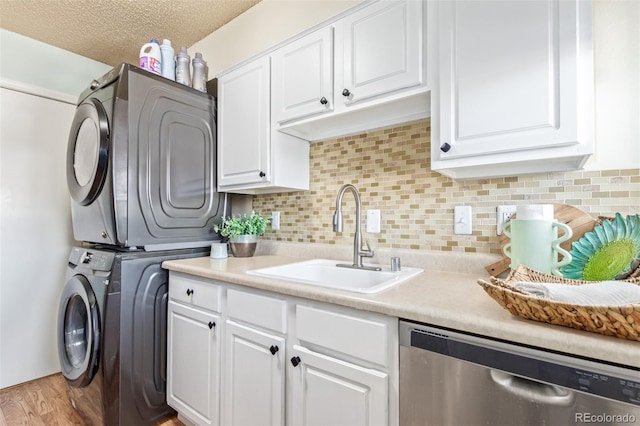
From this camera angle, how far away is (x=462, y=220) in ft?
4.50

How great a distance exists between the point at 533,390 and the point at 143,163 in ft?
6.30

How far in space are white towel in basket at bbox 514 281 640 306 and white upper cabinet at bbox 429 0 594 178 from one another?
44cm

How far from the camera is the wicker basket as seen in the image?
23.4 inches

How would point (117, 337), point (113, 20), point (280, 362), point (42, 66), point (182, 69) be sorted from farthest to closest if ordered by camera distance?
point (42, 66) → point (113, 20) → point (182, 69) → point (117, 337) → point (280, 362)

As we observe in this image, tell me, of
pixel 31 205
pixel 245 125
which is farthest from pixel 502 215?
pixel 31 205

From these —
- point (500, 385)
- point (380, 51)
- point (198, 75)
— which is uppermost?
point (198, 75)

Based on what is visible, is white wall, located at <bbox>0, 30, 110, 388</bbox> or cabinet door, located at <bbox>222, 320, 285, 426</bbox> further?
white wall, located at <bbox>0, 30, 110, 388</bbox>

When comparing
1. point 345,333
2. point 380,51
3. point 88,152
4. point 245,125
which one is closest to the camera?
point 345,333

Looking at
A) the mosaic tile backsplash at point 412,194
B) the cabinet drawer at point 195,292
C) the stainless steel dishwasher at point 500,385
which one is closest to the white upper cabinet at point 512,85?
the mosaic tile backsplash at point 412,194

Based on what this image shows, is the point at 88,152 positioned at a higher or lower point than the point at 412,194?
higher

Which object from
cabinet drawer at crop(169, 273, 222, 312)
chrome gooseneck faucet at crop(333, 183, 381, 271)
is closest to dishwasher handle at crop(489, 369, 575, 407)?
chrome gooseneck faucet at crop(333, 183, 381, 271)

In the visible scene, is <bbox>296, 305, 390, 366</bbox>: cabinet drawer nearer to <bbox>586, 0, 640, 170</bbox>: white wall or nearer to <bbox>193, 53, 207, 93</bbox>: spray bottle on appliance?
<bbox>586, 0, 640, 170</bbox>: white wall

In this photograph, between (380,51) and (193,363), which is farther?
(193,363)

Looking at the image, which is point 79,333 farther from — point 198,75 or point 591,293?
point 591,293
